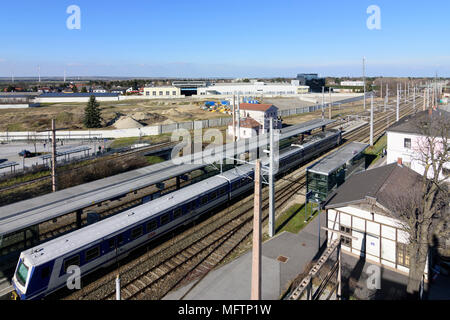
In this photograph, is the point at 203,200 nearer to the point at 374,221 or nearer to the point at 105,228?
the point at 105,228

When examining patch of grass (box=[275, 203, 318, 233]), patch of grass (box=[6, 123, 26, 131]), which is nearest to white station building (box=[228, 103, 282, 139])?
patch of grass (box=[275, 203, 318, 233])

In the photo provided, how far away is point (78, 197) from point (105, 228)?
4786mm

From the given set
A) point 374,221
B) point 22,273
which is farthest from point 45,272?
point 374,221

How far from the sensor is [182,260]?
18.2 m

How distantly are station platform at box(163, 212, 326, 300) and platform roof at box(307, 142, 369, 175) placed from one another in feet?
22.1

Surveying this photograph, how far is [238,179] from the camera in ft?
87.0

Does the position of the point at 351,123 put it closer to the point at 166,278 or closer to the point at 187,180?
the point at 187,180

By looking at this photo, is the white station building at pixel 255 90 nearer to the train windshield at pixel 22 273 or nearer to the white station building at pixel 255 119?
the white station building at pixel 255 119

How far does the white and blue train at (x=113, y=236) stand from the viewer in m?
14.0
